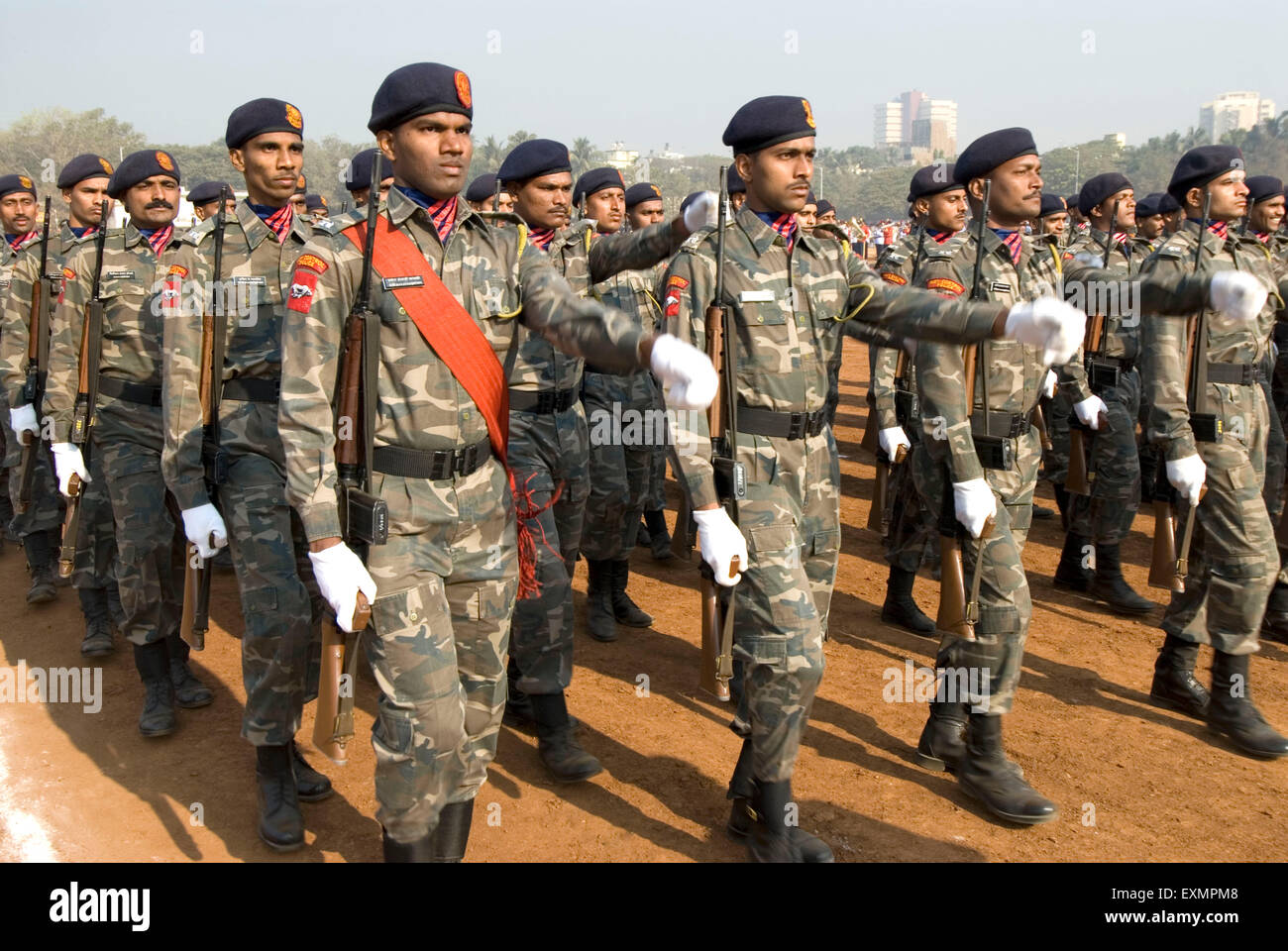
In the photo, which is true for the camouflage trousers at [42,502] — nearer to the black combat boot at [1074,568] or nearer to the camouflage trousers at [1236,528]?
the black combat boot at [1074,568]

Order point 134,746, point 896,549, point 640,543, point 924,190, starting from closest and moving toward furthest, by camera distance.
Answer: point 134,746 < point 896,549 < point 924,190 < point 640,543

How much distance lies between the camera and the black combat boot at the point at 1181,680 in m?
5.86

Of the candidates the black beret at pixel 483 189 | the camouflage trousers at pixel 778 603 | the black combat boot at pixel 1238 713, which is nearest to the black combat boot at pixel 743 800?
the camouflage trousers at pixel 778 603

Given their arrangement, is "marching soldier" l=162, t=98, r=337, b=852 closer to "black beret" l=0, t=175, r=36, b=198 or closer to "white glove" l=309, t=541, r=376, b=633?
"white glove" l=309, t=541, r=376, b=633

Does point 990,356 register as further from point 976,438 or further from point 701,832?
point 701,832

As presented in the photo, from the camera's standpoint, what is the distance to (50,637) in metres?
7.43

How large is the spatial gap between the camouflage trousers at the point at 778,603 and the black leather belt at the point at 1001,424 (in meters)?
0.97

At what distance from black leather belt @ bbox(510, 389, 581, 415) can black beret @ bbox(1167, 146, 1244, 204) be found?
3387 mm

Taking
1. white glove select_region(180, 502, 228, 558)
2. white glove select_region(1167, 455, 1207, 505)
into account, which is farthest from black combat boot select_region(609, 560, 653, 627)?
white glove select_region(1167, 455, 1207, 505)

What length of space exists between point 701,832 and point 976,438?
2.09 meters

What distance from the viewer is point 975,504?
4664 millimetres

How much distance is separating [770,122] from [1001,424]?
5.65 feet

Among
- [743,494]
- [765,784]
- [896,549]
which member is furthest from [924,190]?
[765,784]

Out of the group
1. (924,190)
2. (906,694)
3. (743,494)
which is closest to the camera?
(743,494)
